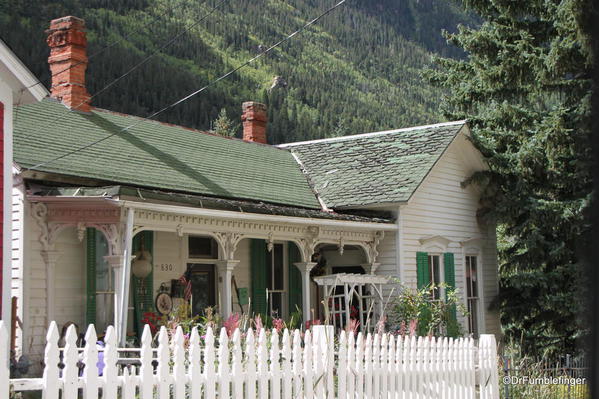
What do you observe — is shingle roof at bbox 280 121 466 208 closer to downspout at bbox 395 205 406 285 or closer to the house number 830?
downspout at bbox 395 205 406 285

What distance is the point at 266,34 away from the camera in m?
146

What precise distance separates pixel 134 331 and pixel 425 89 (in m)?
124

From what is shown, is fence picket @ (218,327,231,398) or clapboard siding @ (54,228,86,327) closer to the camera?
fence picket @ (218,327,231,398)

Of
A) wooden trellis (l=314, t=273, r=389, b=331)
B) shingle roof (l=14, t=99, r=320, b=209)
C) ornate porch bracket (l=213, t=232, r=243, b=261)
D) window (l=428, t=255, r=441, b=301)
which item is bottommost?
wooden trellis (l=314, t=273, r=389, b=331)

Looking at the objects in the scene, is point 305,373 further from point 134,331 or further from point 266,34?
point 266,34

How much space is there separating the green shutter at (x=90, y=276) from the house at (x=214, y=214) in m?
0.02

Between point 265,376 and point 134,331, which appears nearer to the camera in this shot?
point 265,376

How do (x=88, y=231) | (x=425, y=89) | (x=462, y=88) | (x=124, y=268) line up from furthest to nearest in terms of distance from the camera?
(x=425, y=89) → (x=462, y=88) → (x=88, y=231) → (x=124, y=268)

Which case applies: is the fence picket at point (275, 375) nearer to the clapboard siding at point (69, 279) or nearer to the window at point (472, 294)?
the clapboard siding at point (69, 279)

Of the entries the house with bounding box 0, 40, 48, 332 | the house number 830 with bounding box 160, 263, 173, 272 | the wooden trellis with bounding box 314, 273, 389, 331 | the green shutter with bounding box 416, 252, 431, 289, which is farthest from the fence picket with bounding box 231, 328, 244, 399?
the green shutter with bounding box 416, 252, 431, 289

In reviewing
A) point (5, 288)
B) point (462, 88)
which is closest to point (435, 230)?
point (462, 88)

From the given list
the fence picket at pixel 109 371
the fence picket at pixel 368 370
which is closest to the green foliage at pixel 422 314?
the fence picket at pixel 368 370

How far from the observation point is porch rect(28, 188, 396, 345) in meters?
11.4

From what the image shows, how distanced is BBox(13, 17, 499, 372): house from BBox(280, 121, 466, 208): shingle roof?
0.05 m
